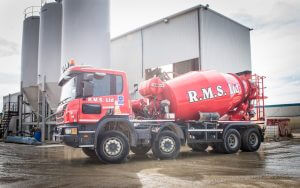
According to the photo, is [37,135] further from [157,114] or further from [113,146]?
[113,146]

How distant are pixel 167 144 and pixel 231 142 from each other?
11.2ft

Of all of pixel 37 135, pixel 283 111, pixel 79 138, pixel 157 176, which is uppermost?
pixel 283 111

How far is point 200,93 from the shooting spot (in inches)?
491

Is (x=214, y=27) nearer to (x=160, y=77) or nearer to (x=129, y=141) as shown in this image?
(x=160, y=77)

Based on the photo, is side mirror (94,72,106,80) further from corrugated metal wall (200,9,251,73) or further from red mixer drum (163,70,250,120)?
corrugated metal wall (200,9,251,73)

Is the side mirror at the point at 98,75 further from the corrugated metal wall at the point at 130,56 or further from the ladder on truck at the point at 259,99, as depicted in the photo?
the corrugated metal wall at the point at 130,56

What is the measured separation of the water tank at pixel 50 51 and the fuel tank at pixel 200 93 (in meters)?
10.9

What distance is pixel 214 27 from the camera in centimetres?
1998

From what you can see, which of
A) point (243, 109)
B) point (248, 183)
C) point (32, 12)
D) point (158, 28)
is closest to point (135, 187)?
point (248, 183)

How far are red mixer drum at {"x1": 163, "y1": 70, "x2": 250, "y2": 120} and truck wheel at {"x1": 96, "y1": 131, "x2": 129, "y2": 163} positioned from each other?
2.71 m

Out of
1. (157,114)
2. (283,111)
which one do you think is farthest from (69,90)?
(283,111)

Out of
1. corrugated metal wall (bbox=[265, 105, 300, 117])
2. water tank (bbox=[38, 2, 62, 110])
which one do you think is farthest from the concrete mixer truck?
corrugated metal wall (bbox=[265, 105, 300, 117])

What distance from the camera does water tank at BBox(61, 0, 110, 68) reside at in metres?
17.6

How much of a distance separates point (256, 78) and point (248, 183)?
8.62m
